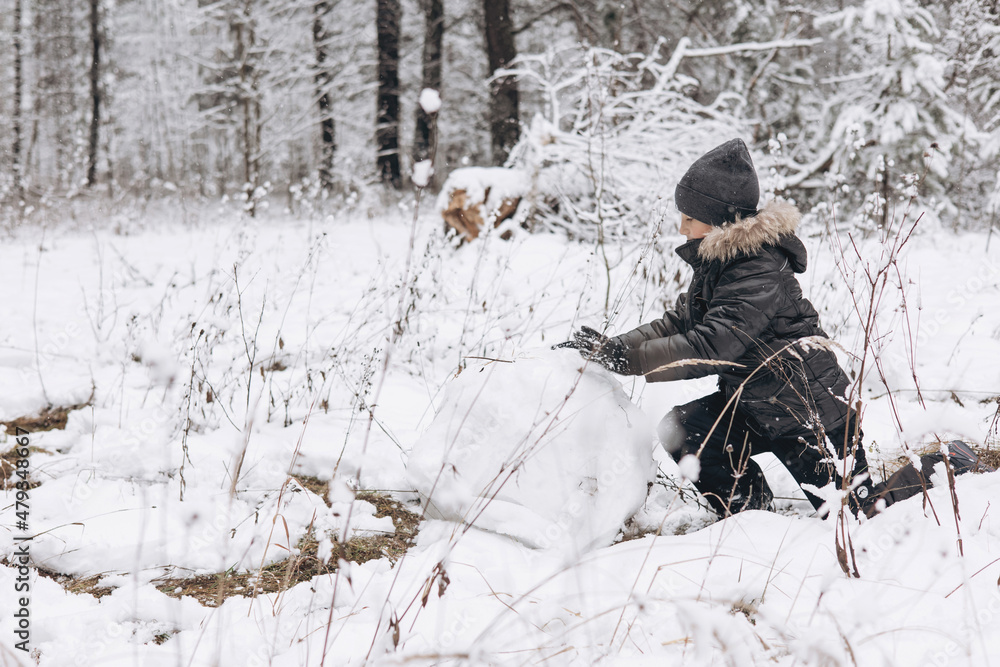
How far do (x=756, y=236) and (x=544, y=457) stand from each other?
3.23 ft

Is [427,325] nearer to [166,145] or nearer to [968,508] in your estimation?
[968,508]

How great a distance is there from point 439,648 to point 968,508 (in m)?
1.57

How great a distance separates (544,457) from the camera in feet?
6.34

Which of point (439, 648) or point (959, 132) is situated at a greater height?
point (959, 132)

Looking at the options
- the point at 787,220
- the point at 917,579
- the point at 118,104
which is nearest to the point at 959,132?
the point at 787,220

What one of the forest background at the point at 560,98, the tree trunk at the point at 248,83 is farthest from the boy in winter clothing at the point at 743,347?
the tree trunk at the point at 248,83

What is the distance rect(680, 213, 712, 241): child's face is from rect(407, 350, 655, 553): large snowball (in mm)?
604

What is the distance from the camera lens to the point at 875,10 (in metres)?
6.57

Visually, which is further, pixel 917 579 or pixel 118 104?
pixel 118 104

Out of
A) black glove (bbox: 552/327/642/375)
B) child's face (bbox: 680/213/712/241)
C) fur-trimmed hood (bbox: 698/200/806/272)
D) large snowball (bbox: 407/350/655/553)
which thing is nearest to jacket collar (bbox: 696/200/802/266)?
fur-trimmed hood (bbox: 698/200/806/272)

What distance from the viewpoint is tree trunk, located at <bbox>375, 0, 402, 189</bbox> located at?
10430 mm

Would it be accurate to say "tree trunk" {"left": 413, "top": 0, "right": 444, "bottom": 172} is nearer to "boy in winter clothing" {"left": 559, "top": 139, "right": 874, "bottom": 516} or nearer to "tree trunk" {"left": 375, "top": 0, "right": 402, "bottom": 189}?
"tree trunk" {"left": 375, "top": 0, "right": 402, "bottom": 189}

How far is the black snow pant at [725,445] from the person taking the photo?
2102 mm

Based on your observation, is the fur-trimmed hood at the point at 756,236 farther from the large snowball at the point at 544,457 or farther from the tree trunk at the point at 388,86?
the tree trunk at the point at 388,86
